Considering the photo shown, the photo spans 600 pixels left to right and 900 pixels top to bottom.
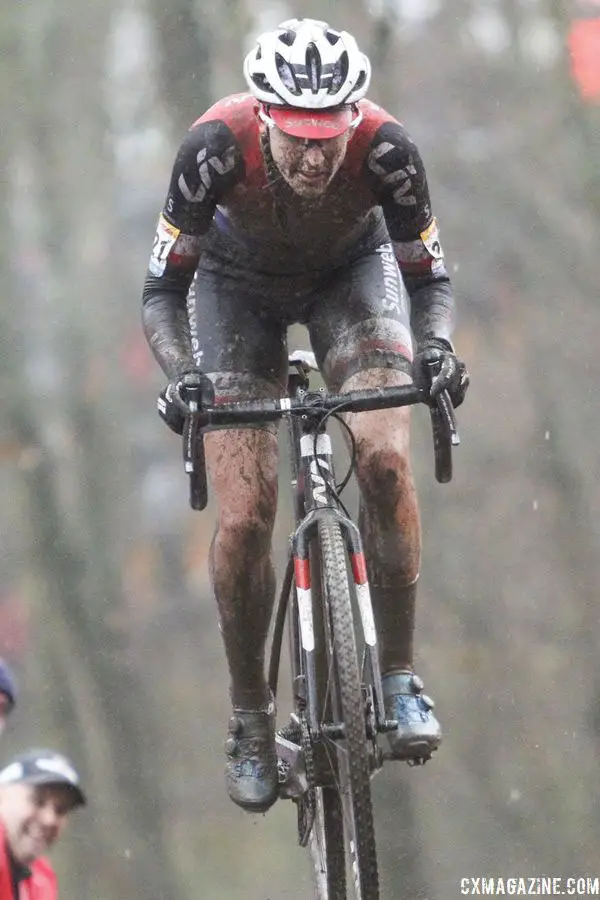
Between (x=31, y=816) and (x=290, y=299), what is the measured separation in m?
1.87

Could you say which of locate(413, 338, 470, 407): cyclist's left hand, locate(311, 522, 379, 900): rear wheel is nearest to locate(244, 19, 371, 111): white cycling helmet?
locate(413, 338, 470, 407): cyclist's left hand

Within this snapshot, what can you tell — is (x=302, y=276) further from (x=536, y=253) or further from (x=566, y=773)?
(x=566, y=773)

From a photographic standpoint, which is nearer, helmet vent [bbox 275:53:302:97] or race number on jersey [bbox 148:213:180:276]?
helmet vent [bbox 275:53:302:97]

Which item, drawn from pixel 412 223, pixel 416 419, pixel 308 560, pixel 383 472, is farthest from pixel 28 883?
pixel 416 419

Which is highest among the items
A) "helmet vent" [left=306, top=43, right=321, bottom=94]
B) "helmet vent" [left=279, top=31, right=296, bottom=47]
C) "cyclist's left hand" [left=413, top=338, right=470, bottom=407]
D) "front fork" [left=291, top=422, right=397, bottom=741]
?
"helmet vent" [left=279, top=31, right=296, bottom=47]

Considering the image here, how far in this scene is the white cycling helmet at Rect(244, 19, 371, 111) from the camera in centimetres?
402

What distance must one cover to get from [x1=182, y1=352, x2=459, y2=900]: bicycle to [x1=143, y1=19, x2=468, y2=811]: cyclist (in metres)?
0.12

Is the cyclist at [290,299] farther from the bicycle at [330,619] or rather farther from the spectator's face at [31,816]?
the spectator's face at [31,816]

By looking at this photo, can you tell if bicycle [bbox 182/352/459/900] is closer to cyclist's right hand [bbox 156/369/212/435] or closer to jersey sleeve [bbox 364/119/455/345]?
cyclist's right hand [bbox 156/369/212/435]

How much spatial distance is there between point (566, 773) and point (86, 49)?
27.8ft

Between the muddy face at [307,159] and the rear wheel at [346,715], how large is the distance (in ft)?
3.18

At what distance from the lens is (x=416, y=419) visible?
13648 millimetres

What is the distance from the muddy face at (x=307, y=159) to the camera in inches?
158

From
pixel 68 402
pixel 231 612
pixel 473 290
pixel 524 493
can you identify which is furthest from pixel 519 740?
pixel 231 612
